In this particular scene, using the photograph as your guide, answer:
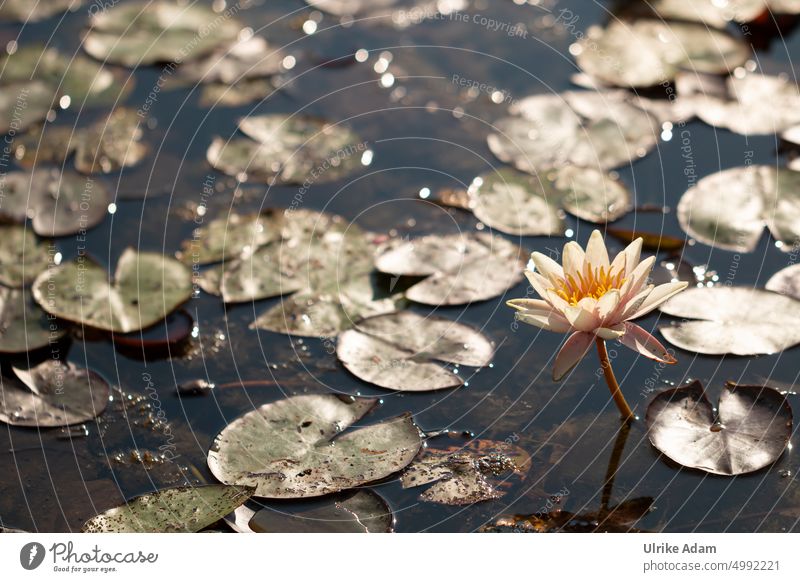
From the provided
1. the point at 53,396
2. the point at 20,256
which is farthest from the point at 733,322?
the point at 20,256

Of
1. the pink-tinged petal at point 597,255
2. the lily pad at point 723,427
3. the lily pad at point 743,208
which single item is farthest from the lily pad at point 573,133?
the lily pad at point 723,427

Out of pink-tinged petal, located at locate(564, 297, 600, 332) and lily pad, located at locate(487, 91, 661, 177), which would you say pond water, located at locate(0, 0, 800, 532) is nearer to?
lily pad, located at locate(487, 91, 661, 177)

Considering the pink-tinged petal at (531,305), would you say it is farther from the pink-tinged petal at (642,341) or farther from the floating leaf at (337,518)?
the floating leaf at (337,518)

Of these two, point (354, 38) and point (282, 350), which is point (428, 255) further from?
point (354, 38)

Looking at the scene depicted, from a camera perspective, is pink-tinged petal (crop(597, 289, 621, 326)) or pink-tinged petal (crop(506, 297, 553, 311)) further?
pink-tinged petal (crop(506, 297, 553, 311))

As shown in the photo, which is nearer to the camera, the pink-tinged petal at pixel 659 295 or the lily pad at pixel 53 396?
the pink-tinged petal at pixel 659 295

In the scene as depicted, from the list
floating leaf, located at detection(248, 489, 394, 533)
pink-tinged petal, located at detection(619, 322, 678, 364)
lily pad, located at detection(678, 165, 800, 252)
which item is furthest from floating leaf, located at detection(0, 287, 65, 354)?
lily pad, located at detection(678, 165, 800, 252)
